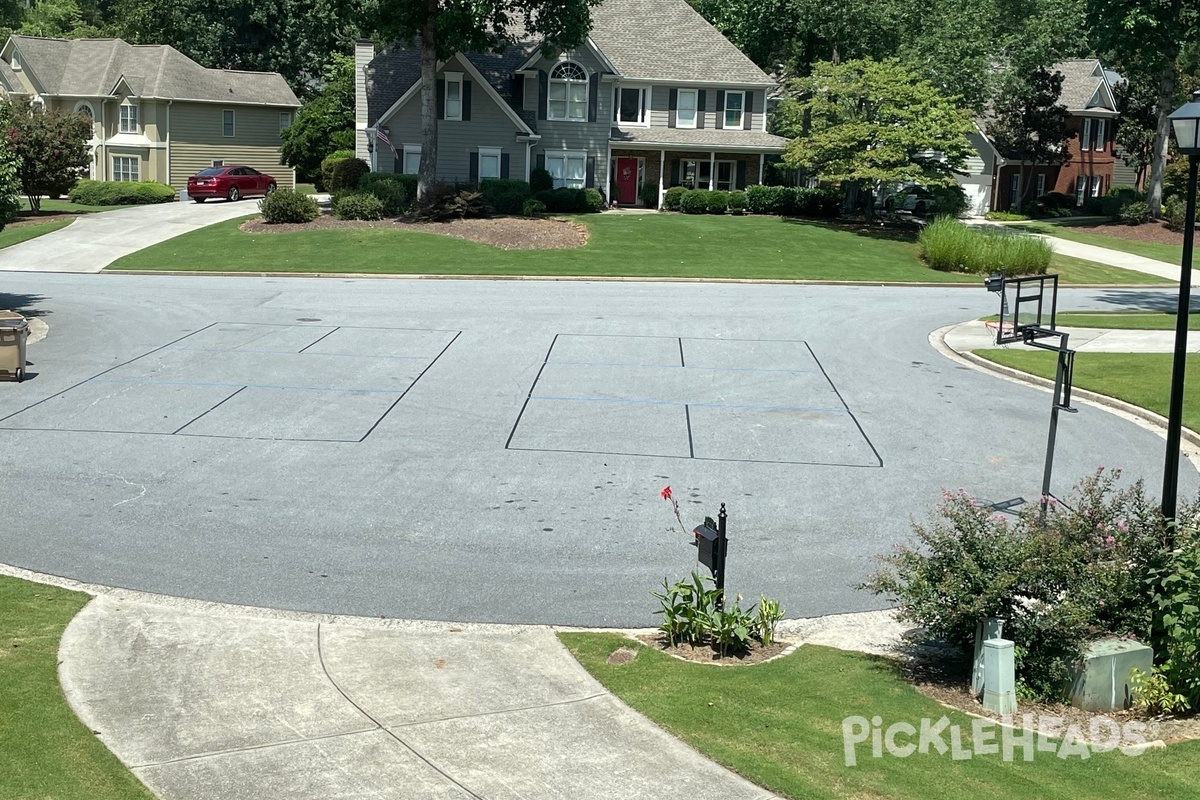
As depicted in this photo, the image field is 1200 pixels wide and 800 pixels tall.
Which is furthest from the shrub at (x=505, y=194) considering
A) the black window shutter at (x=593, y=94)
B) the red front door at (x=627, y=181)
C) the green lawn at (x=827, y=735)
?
the green lawn at (x=827, y=735)

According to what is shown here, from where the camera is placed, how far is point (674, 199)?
174ft

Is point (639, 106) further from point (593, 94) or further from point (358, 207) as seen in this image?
point (358, 207)

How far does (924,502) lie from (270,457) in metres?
8.86

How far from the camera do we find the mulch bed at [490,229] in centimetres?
4169

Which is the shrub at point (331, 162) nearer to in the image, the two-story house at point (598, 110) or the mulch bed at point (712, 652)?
the two-story house at point (598, 110)

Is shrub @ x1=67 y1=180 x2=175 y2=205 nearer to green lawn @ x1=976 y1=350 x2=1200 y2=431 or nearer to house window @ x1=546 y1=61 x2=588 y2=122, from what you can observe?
house window @ x1=546 y1=61 x2=588 y2=122

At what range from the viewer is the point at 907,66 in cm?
5066

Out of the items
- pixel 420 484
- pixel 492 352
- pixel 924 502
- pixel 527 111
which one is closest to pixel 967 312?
pixel 492 352

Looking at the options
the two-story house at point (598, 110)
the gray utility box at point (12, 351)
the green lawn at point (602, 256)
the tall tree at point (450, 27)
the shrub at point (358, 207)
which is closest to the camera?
the gray utility box at point (12, 351)

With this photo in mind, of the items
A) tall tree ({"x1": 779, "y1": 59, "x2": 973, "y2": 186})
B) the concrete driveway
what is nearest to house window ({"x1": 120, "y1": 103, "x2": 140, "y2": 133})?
the concrete driveway

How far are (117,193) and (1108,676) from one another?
5548 cm

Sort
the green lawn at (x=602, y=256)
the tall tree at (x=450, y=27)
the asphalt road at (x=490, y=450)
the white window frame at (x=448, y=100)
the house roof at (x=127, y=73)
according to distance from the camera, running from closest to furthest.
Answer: the asphalt road at (x=490, y=450)
the green lawn at (x=602, y=256)
the tall tree at (x=450, y=27)
the white window frame at (x=448, y=100)
the house roof at (x=127, y=73)

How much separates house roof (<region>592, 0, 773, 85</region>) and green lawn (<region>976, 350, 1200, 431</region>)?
109 ft

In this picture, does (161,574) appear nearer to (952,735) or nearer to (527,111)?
(952,735)
